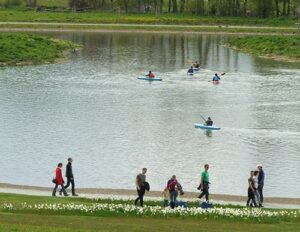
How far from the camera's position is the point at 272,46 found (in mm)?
137250

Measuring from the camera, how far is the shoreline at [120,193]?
142ft

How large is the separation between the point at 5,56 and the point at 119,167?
65494mm

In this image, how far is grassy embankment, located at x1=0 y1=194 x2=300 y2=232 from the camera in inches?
1303

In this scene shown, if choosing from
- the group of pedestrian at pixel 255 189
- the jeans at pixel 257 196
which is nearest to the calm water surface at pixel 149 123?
the group of pedestrian at pixel 255 189

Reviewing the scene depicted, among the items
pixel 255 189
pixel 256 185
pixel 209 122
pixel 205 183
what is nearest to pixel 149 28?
pixel 209 122

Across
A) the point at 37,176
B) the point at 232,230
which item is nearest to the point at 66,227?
the point at 232,230

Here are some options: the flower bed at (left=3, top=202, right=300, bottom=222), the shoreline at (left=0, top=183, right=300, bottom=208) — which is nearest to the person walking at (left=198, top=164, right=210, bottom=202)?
the shoreline at (left=0, top=183, right=300, bottom=208)

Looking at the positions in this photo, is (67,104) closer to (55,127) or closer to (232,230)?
(55,127)

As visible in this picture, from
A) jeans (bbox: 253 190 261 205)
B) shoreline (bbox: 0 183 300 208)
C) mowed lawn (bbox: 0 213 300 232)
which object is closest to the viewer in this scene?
mowed lawn (bbox: 0 213 300 232)

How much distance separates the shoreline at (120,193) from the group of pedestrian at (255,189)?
1514 mm

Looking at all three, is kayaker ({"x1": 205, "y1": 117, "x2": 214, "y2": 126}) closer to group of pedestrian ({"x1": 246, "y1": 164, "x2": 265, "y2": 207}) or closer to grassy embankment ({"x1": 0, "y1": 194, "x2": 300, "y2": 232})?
group of pedestrian ({"x1": 246, "y1": 164, "x2": 265, "y2": 207})

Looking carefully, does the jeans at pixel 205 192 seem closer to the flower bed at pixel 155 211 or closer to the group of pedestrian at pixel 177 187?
the group of pedestrian at pixel 177 187

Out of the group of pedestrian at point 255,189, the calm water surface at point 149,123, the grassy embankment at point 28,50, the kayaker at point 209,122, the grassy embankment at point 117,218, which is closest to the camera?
the grassy embankment at point 117,218

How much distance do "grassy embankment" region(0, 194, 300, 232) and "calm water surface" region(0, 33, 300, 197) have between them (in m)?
9.05
